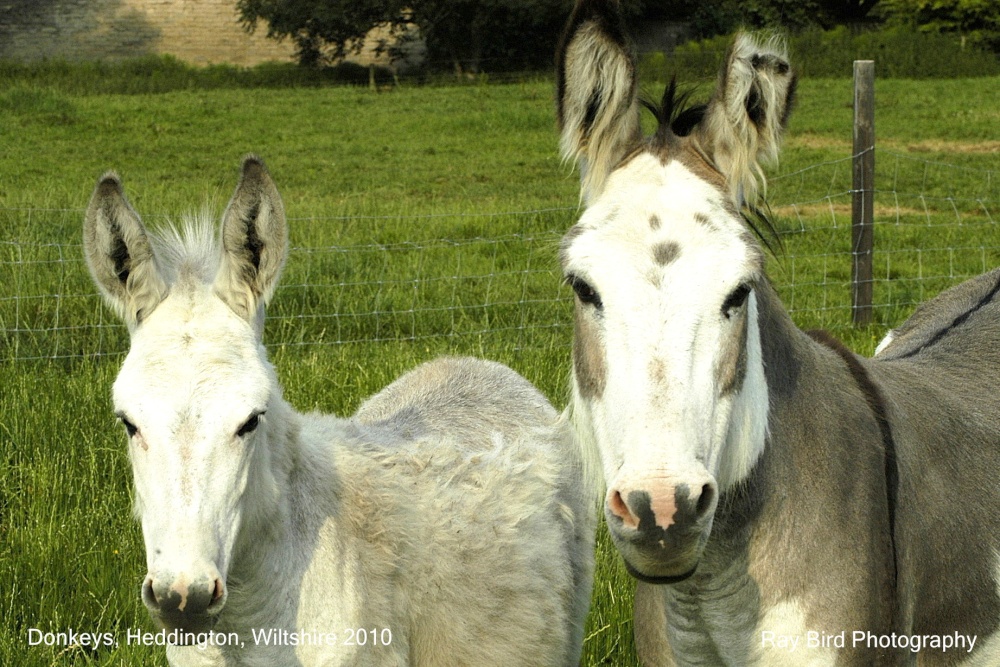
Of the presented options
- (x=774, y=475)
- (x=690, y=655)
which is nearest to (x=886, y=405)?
(x=774, y=475)

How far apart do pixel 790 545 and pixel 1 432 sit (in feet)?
13.8

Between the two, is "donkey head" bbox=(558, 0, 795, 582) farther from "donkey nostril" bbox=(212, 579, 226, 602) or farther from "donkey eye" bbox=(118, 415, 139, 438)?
"donkey eye" bbox=(118, 415, 139, 438)

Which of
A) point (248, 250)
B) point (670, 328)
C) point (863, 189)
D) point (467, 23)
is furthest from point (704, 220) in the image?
point (467, 23)

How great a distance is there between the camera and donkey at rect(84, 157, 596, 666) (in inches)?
111

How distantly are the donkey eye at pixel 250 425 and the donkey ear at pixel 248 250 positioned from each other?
41cm

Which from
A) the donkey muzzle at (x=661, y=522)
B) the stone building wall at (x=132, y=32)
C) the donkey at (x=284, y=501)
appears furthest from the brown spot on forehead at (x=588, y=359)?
the stone building wall at (x=132, y=32)

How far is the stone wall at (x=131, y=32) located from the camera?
137 feet

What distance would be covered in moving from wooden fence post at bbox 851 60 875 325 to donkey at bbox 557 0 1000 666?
5.81 m

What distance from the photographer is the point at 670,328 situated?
2.36 meters

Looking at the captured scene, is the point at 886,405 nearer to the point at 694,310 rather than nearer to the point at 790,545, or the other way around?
the point at 790,545

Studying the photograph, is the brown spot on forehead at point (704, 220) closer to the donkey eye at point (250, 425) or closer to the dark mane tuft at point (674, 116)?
the dark mane tuft at point (674, 116)

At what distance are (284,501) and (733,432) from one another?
4.62 feet

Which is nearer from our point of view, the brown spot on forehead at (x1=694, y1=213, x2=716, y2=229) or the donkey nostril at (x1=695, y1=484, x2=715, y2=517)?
the donkey nostril at (x1=695, y1=484, x2=715, y2=517)

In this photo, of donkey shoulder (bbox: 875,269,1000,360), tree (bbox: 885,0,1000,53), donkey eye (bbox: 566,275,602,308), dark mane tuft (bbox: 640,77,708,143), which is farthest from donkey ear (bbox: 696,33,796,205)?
tree (bbox: 885,0,1000,53)
